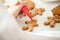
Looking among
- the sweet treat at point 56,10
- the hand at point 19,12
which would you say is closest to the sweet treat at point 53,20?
the sweet treat at point 56,10

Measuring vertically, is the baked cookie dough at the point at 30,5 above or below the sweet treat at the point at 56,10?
above

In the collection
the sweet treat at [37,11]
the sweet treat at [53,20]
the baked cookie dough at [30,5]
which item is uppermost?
the baked cookie dough at [30,5]

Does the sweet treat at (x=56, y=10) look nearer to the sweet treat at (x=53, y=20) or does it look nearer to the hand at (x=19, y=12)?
the sweet treat at (x=53, y=20)

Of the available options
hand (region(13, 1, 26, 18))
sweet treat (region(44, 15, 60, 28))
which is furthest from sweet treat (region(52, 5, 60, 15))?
hand (region(13, 1, 26, 18))

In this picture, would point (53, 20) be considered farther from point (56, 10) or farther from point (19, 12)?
point (19, 12)

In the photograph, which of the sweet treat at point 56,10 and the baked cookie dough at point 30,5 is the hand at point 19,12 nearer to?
the baked cookie dough at point 30,5

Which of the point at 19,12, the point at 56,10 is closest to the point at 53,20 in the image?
the point at 56,10

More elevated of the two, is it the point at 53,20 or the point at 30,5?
the point at 30,5

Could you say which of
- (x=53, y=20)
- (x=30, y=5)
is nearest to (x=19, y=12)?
(x=30, y=5)

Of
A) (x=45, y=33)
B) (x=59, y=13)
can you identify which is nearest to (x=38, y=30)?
(x=45, y=33)

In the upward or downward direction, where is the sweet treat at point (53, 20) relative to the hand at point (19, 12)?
downward

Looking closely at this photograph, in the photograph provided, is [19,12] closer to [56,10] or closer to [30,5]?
[30,5]

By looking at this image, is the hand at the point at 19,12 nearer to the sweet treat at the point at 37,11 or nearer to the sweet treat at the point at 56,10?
the sweet treat at the point at 37,11
